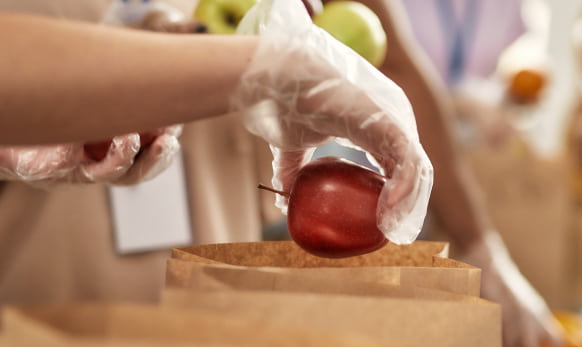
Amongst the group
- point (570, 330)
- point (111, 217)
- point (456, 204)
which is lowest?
point (570, 330)

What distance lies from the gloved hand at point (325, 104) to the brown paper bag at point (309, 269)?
41 millimetres

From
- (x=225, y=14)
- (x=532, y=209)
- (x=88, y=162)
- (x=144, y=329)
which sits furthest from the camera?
(x=532, y=209)

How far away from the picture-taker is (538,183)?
203 cm

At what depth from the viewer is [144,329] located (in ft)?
0.98

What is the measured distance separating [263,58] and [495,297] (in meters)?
0.83

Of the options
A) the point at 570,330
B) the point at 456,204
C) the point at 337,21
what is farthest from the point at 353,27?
the point at 570,330

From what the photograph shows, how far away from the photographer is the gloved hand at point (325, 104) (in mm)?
431

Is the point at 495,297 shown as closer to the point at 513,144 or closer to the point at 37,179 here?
the point at 37,179

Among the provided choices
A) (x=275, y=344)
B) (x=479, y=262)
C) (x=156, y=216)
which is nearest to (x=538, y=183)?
(x=479, y=262)

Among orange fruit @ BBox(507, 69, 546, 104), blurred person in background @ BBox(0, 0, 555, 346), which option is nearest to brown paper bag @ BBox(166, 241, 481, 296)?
blurred person in background @ BBox(0, 0, 555, 346)

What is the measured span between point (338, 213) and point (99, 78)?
247mm

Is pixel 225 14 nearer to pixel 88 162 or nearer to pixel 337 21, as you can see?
pixel 337 21

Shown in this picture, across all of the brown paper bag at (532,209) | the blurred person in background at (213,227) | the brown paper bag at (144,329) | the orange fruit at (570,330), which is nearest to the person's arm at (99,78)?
the brown paper bag at (144,329)

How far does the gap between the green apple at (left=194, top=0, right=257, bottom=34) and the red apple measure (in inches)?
11.2
